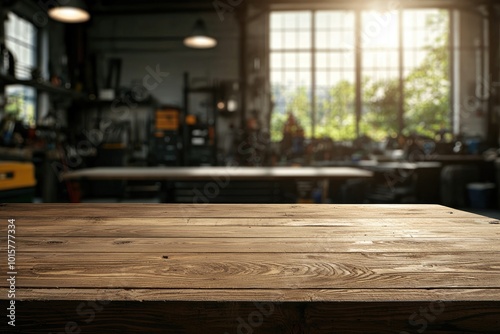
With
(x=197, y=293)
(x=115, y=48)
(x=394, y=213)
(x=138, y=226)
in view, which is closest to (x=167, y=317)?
(x=197, y=293)

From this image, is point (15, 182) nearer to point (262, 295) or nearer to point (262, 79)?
point (262, 295)

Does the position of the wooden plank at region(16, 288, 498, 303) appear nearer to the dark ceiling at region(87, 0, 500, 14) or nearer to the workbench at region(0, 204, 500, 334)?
the workbench at region(0, 204, 500, 334)

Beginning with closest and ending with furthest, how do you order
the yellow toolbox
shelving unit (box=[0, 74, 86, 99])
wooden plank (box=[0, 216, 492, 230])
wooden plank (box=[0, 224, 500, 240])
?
wooden plank (box=[0, 224, 500, 240]), wooden plank (box=[0, 216, 492, 230]), the yellow toolbox, shelving unit (box=[0, 74, 86, 99])

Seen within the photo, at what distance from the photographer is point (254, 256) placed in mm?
832

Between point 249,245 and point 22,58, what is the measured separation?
8.14 m

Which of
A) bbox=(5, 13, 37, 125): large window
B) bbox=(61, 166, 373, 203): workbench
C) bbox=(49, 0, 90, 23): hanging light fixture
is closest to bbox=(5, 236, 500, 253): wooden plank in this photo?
bbox=(61, 166, 373, 203): workbench

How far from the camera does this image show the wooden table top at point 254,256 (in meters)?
0.64

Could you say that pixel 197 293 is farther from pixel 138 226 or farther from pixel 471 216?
pixel 471 216

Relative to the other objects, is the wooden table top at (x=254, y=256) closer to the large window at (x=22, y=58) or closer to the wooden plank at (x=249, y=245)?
the wooden plank at (x=249, y=245)

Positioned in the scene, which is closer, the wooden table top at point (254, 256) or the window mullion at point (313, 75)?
the wooden table top at point (254, 256)

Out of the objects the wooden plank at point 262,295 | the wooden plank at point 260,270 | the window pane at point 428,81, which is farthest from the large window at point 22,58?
the window pane at point 428,81

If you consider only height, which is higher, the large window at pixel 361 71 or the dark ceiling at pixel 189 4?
the dark ceiling at pixel 189 4

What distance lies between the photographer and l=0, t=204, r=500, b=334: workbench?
1.99ft

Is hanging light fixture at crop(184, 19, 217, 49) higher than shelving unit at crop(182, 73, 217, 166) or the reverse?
higher
